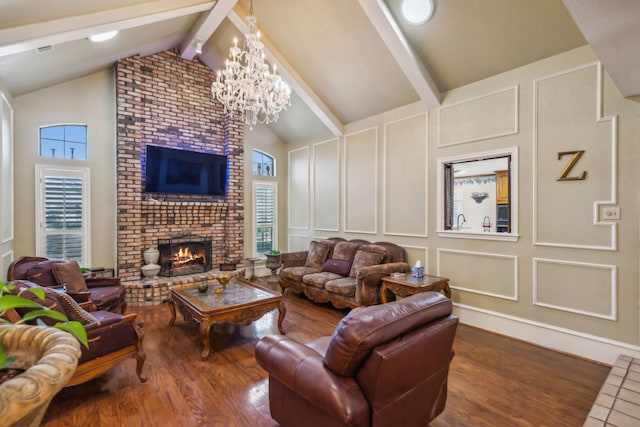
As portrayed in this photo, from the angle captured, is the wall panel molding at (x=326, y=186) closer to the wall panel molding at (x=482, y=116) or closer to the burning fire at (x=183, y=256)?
the wall panel molding at (x=482, y=116)

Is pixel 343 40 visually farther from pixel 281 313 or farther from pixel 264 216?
pixel 264 216

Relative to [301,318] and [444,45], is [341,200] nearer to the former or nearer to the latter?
[301,318]

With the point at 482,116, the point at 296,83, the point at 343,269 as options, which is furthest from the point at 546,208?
the point at 296,83

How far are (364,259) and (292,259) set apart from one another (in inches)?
58.0

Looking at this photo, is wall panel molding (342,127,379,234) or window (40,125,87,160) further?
wall panel molding (342,127,379,234)

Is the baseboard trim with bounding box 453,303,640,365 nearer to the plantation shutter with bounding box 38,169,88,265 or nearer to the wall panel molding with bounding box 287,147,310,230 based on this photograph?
the wall panel molding with bounding box 287,147,310,230

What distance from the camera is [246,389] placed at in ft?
8.28

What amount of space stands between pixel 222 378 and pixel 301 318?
1630 mm

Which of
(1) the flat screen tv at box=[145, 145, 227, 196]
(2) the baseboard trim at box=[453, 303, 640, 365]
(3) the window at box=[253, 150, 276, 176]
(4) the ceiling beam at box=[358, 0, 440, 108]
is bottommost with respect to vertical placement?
(2) the baseboard trim at box=[453, 303, 640, 365]

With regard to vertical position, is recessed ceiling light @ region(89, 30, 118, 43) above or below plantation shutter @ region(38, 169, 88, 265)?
above

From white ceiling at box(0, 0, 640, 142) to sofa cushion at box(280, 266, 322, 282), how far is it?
8.46 ft

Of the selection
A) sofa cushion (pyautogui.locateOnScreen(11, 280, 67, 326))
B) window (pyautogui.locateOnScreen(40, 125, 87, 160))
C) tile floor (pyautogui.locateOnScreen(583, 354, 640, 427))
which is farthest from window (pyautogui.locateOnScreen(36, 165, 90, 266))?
tile floor (pyautogui.locateOnScreen(583, 354, 640, 427))

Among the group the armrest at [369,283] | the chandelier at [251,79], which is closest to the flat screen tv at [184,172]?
the chandelier at [251,79]

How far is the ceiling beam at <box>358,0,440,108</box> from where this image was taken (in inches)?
138
